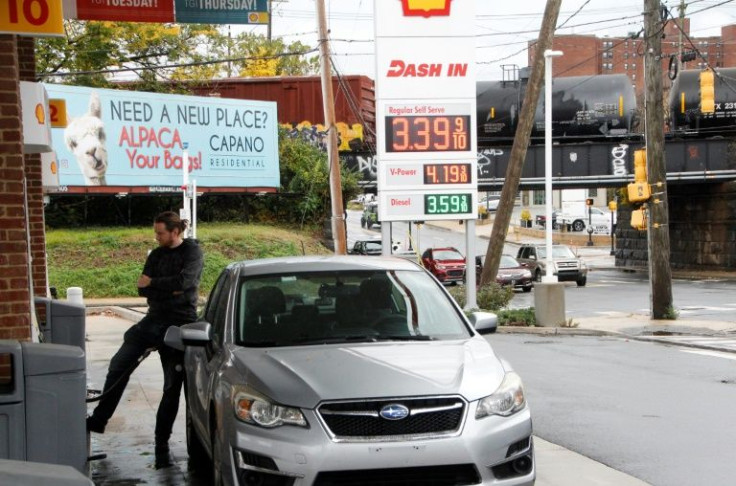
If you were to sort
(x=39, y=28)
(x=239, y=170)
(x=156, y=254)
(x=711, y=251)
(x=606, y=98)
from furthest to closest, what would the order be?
(x=711, y=251) → (x=606, y=98) → (x=239, y=170) → (x=156, y=254) → (x=39, y=28)

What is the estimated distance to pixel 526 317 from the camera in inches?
916

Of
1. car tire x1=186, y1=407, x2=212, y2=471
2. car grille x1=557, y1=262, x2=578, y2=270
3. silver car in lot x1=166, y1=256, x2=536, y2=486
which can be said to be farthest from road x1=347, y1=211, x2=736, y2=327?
silver car in lot x1=166, y1=256, x2=536, y2=486

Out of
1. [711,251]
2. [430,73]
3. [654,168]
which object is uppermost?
[430,73]

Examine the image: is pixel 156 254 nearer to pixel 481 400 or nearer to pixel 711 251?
pixel 481 400

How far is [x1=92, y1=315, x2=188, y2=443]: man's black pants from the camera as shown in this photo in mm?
8586

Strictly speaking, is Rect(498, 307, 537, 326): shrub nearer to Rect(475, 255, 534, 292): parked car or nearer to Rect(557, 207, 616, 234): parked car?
Rect(475, 255, 534, 292): parked car

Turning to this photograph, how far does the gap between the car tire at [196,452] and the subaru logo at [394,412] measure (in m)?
2.61

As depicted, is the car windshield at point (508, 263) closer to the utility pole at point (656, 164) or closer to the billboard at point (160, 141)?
the billboard at point (160, 141)

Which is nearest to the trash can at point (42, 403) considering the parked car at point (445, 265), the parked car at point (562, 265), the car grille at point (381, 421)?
the car grille at point (381, 421)

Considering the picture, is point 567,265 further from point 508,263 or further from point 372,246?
point 372,246

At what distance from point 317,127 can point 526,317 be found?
2331 centimetres

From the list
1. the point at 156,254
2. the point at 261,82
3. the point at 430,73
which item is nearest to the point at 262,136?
the point at 261,82

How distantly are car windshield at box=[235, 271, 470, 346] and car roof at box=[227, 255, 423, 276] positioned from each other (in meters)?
0.05

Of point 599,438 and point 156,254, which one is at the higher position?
point 156,254
